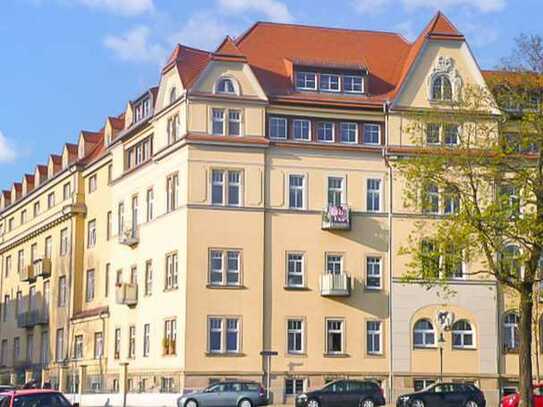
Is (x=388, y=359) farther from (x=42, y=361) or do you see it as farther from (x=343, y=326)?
(x=42, y=361)

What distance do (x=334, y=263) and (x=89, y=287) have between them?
955 inches

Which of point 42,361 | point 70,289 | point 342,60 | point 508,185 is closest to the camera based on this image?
point 508,185

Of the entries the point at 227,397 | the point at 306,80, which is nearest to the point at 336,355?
the point at 227,397

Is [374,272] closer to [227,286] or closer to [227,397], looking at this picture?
[227,286]

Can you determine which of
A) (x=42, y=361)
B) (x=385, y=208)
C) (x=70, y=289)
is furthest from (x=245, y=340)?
(x=42, y=361)

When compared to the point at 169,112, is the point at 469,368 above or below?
below

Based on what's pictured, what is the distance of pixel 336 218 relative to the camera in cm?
6488

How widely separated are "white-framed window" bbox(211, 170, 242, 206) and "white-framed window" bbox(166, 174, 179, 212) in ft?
8.00

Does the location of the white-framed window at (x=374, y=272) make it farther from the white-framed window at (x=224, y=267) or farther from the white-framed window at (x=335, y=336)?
the white-framed window at (x=224, y=267)

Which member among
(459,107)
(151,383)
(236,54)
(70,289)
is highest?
(236,54)

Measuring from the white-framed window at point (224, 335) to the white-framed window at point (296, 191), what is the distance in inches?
283

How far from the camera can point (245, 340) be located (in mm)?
63344

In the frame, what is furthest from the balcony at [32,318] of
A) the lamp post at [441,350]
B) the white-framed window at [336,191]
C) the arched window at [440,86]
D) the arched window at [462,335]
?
the arched window at [440,86]

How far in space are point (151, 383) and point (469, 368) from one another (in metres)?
17.5
